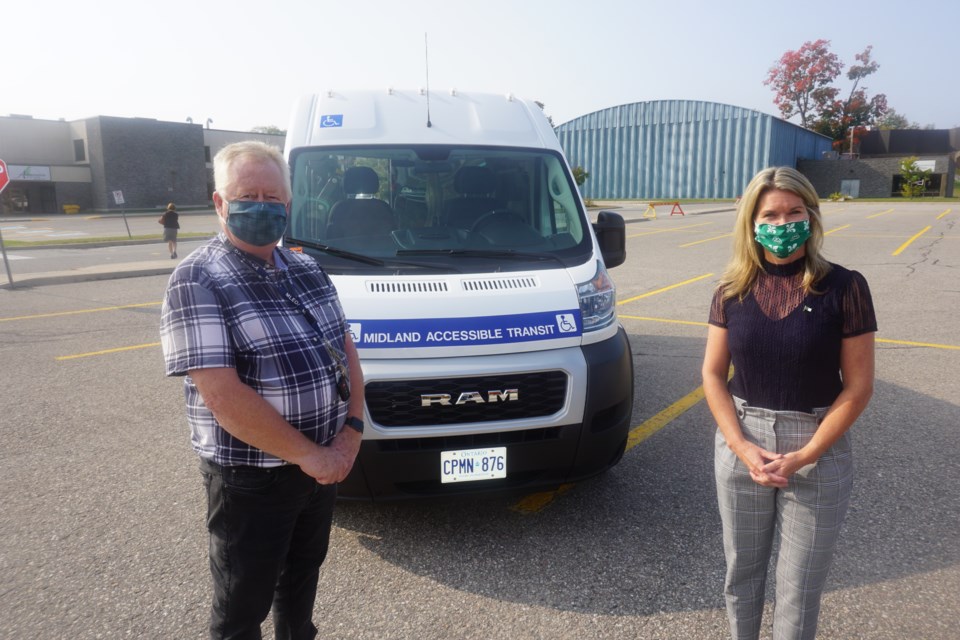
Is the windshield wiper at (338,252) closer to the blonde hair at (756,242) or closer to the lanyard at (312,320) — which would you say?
the lanyard at (312,320)

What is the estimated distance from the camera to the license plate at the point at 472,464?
3.20 m

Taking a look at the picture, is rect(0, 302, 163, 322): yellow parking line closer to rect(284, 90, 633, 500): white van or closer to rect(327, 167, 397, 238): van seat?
rect(284, 90, 633, 500): white van

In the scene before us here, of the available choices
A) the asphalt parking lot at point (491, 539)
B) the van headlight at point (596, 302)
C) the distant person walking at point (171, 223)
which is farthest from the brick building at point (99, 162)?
the van headlight at point (596, 302)

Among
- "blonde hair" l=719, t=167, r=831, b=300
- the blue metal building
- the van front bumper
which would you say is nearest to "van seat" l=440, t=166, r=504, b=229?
the van front bumper

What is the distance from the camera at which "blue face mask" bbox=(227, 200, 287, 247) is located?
2.02 meters

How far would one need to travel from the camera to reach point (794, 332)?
7.16 feet

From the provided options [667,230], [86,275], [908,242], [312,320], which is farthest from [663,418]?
[667,230]

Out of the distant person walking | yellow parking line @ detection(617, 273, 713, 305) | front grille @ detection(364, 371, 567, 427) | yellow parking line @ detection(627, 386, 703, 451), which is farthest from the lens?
the distant person walking

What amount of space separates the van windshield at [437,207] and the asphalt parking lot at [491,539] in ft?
4.49

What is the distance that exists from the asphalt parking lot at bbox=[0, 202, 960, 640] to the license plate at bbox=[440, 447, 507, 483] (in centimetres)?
23

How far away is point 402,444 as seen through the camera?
125 inches

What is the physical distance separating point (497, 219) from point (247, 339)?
2.61 metres

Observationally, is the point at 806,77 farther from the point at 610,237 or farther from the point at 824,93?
the point at 610,237

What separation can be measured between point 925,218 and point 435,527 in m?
33.2
